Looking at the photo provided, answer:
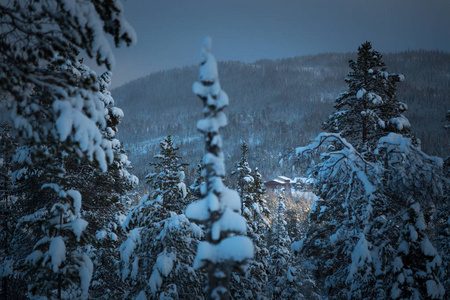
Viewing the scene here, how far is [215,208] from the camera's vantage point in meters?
3.51

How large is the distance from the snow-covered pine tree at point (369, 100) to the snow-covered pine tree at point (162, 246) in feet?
24.8

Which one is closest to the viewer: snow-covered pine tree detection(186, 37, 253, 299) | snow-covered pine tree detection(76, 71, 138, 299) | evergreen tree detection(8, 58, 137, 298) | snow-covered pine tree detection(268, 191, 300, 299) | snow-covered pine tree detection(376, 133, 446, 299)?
snow-covered pine tree detection(186, 37, 253, 299)

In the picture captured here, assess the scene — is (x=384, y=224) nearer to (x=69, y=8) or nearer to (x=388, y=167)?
(x=388, y=167)

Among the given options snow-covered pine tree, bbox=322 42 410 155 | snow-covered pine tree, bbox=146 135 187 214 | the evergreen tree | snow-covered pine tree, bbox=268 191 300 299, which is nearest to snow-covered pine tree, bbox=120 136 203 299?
snow-covered pine tree, bbox=146 135 187 214

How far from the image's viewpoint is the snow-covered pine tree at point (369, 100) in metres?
9.93

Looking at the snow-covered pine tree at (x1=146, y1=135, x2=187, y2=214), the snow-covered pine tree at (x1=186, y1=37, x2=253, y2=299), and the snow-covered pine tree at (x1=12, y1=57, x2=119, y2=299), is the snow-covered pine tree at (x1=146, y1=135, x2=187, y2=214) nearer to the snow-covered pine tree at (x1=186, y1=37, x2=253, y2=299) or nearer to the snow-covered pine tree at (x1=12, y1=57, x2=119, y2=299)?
the snow-covered pine tree at (x1=12, y1=57, x2=119, y2=299)

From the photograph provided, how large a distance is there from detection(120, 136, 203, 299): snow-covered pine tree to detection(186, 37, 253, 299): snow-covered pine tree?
5.23 meters

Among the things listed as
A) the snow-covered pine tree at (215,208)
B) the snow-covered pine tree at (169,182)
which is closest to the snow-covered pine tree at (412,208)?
Result: the snow-covered pine tree at (215,208)

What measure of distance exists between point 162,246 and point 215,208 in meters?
6.49

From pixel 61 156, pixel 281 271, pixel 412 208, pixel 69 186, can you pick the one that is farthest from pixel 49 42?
pixel 281 271

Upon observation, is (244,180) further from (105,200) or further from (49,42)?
(49,42)

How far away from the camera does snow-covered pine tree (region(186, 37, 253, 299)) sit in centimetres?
341

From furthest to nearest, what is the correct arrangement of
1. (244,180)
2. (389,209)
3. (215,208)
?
(244,180) < (389,209) < (215,208)

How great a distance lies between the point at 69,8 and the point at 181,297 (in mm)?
9577
